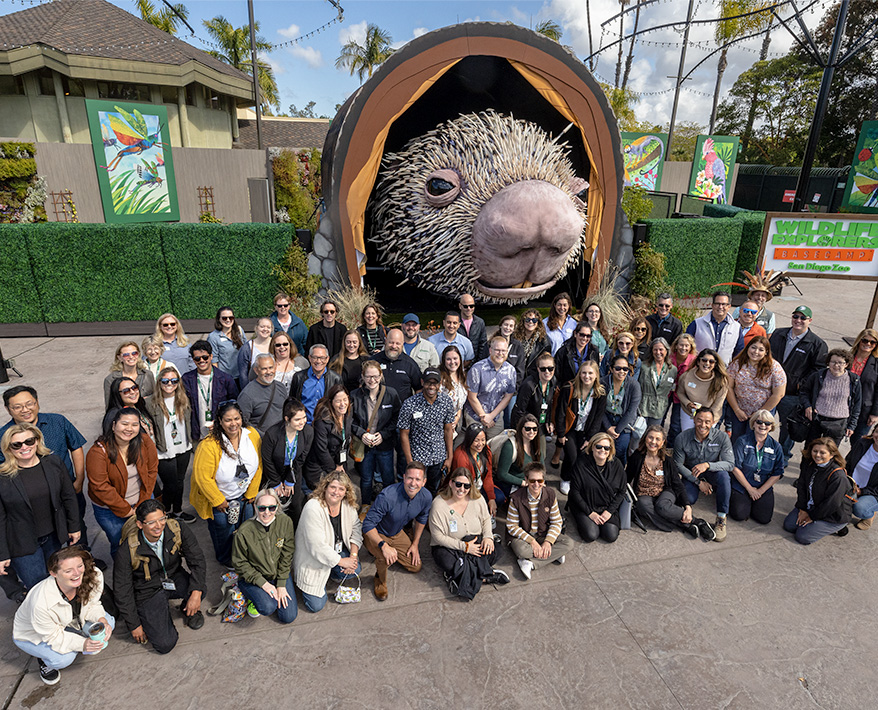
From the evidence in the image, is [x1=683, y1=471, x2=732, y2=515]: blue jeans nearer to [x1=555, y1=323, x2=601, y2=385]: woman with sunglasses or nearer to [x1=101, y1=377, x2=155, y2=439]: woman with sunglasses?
[x1=555, y1=323, x2=601, y2=385]: woman with sunglasses

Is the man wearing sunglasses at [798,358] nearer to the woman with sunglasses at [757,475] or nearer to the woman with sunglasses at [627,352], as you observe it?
the woman with sunglasses at [757,475]

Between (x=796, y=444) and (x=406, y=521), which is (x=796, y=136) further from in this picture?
(x=406, y=521)

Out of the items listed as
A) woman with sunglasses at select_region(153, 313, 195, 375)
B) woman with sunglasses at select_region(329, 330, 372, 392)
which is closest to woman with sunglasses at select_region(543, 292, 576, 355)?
woman with sunglasses at select_region(329, 330, 372, 392)

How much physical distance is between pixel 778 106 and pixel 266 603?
3891cm

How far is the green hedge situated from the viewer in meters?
9.69

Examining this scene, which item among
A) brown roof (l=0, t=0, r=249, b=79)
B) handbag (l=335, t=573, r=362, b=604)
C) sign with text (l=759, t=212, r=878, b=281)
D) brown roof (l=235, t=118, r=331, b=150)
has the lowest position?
handbag (l=335, t=573, r=362, b=604)

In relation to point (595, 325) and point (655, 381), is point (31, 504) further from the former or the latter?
point (595, 325)

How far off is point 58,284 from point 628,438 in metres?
8.52

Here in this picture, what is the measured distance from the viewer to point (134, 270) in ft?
27.6

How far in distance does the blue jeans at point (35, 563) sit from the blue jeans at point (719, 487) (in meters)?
4.69

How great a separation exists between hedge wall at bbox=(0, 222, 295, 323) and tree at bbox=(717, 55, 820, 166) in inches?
1318

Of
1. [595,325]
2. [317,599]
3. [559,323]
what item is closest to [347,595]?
[317,599]

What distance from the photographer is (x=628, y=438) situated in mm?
4918

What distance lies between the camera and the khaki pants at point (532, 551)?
3.94 m
